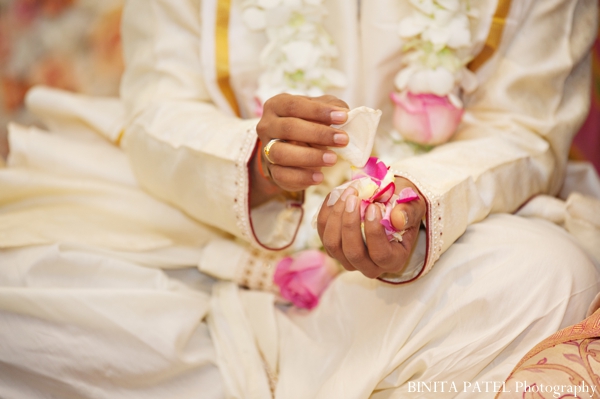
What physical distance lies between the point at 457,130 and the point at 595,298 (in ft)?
1.26

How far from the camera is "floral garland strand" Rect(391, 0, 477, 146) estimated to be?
0.79m

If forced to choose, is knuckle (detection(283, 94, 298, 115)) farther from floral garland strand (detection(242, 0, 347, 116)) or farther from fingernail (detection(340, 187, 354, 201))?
floral garland strand (detection(242, 0, 347, 116))

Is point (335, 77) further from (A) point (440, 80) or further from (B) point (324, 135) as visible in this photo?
(B) point (324, 135)

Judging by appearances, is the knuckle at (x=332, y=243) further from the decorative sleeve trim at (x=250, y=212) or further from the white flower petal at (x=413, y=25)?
the white flower petal at (x=413, y=25)

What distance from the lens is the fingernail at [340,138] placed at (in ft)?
1.82

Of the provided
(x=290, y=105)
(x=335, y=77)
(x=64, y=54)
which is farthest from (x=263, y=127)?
(x=64, y=54)

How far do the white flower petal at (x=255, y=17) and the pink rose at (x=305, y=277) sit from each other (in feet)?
1.21

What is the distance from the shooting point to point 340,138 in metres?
0.56

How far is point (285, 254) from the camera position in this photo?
88 cm

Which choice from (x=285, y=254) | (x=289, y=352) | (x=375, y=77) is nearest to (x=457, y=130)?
(x=375, y=77)

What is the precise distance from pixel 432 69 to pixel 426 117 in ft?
0.23

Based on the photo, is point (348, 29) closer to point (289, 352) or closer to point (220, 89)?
point (220, 89)

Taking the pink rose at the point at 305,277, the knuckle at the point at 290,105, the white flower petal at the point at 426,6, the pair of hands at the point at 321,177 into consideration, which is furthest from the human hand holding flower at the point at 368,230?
the white flower petal at the point at 426,6

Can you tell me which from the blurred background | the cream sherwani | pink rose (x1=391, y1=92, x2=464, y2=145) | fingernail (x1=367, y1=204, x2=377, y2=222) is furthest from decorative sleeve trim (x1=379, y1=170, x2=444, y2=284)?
the blurred background
